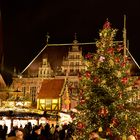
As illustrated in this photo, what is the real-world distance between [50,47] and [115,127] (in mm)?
43811

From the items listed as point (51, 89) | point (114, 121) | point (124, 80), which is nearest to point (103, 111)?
point (114, 121)

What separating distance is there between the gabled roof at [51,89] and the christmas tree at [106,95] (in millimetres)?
15961

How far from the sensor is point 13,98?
1992 centimetres

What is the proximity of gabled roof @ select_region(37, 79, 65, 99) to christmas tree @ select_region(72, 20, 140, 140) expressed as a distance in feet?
52.4

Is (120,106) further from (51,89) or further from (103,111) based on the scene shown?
(51,89)

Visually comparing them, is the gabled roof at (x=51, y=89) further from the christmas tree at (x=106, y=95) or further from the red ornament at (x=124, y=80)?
the red ornament at (x=124, y=80)

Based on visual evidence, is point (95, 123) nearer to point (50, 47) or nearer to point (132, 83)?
point (132, 83)

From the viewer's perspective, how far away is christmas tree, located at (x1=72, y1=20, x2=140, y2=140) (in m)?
11.7

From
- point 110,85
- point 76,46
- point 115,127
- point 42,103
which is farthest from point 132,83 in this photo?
point 76,46

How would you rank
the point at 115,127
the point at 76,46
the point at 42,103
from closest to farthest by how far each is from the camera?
the point at 115,127 < the point at 42,103 < the point at 76,46

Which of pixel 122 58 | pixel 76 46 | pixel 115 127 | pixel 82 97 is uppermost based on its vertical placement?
pixel 76 46

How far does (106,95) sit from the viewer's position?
11.8m

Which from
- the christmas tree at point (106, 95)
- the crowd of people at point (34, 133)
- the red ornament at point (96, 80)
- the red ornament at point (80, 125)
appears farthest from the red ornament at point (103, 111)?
the crowd of people at point (34, 133)

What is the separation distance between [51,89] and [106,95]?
17.7 meters
